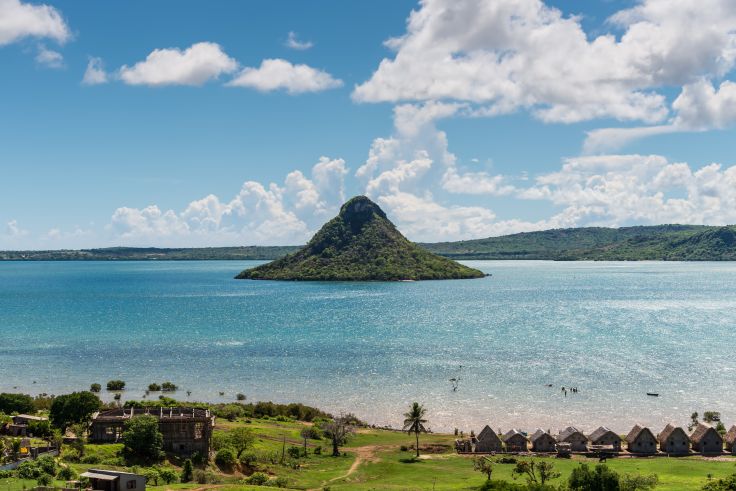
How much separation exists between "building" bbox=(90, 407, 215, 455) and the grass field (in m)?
3.00

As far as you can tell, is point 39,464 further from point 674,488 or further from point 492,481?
point 674,488

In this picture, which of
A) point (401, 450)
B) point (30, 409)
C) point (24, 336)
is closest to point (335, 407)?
point (401, 450)

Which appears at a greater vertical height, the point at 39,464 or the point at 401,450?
the point at 39,464

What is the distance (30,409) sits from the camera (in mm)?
83938

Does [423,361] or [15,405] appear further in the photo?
[423,361]

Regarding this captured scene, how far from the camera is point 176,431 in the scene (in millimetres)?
65188

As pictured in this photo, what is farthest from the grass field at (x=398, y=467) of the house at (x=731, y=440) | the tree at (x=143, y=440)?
the house at (x=731, y=440)

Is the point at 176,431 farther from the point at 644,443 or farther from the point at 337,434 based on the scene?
the point at 644,443

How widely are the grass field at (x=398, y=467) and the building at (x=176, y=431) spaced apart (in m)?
3.00

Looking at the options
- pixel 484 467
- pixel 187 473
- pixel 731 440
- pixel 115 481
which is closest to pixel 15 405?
pixel 187 473

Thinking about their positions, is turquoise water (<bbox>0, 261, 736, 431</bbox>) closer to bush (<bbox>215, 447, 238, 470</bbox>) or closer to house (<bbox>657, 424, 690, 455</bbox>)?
house (<bbox>657, 424, 690, 455</bbox>)

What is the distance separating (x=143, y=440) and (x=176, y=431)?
12.0ft

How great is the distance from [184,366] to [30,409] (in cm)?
3911

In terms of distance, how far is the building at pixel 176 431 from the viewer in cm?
6488
